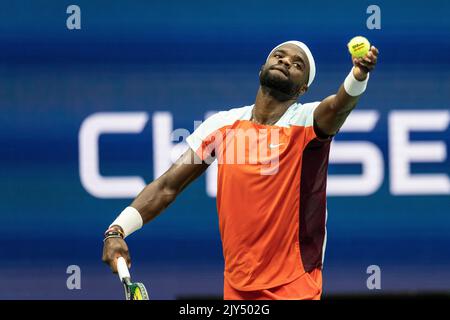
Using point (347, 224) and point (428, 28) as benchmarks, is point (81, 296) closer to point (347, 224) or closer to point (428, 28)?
point (347, 224)

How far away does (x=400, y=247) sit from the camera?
243 inches

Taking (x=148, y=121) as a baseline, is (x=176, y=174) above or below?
below

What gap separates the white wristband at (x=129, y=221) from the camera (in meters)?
4.82

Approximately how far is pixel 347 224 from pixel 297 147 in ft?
4.92

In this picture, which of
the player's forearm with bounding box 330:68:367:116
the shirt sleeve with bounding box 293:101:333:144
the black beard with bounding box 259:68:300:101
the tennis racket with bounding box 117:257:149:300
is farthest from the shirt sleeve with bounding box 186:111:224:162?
the tennis racket with bounding box 117:257:149:300

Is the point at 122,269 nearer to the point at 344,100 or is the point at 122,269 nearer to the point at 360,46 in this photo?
the point at 344,100

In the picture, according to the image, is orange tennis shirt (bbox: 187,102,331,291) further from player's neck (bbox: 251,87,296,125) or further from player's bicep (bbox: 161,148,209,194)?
player's bicep (bbox: 161,148,209,194)

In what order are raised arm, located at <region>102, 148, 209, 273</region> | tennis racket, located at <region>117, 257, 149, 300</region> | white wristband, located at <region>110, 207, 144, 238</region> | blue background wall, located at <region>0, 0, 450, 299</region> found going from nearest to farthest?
tennis racket, located at <region>117, 257, 149, 300</region>, white wristband, located at <region>110, 207, 144, 238</region>, raised arm, located at <region>102, 148, 209, 273</region>, blue background wall, located at <region>0, 0, 450, 299</region>

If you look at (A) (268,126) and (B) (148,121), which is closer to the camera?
A: (A) (268,126)

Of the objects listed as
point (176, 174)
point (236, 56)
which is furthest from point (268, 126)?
point (236, 56)

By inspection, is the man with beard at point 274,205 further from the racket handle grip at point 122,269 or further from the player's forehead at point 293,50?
the player's forehead at point 293,50

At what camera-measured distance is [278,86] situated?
4953 millimetres

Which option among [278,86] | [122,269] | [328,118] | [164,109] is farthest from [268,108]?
[164,109]

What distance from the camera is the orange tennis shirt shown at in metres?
4.73
